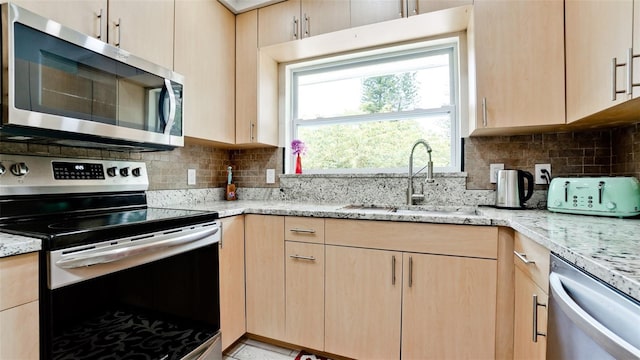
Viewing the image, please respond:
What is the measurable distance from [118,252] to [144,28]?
1174 millimetres

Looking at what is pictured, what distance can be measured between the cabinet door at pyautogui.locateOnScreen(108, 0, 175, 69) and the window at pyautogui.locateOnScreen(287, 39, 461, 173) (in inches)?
39.9

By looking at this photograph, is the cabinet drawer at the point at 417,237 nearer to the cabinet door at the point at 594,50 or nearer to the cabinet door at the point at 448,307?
the cabinet door at the point at 448,307

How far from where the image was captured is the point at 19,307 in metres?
0.81

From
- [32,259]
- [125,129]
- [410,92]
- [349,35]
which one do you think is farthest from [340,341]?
[349,35]

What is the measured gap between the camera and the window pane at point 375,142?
2.08m

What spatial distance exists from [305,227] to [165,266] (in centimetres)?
72

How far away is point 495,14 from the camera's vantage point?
1547mm

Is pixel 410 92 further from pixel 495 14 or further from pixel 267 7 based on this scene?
Answer: pixel 267 7

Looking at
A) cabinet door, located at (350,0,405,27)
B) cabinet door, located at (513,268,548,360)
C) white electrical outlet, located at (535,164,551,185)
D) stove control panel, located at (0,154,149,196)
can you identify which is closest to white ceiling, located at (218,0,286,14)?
cabinet door, located at (350,0,405,27)

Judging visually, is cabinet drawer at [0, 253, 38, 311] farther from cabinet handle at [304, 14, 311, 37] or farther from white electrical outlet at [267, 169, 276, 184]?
cabinet handle at [304, 14, 311, 37]

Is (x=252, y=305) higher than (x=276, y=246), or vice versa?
(x=276, y=246)

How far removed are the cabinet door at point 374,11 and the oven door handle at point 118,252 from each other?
5.18 feet

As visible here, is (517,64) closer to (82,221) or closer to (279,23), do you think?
(279,23)

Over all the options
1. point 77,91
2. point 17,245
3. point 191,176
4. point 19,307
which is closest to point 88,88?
point 77,91
